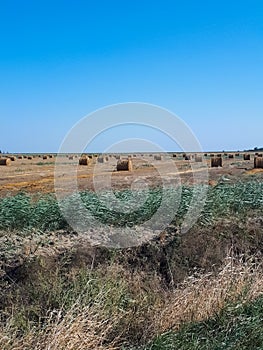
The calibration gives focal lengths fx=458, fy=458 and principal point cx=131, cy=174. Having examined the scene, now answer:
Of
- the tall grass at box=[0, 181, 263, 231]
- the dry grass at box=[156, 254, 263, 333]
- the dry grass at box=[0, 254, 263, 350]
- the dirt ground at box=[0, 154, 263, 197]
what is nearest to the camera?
the dry grass at box=[0, 254, 263, 350]

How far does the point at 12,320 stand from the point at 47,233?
498 centimetres

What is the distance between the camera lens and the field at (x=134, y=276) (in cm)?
521

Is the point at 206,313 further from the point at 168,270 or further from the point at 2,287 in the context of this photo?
the point at 2,287

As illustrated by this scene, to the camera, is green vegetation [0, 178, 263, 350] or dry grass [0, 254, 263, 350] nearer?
dry grass [0, 254, 263, 350]

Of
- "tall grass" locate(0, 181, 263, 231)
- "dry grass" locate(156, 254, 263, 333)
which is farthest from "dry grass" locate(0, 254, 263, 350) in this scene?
"tall grass" locate(0, 181, 263, 231)

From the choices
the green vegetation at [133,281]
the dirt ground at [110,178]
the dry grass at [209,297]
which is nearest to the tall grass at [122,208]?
the green vegetation at [133,281]

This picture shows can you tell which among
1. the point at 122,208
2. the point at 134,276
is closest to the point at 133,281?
the point at 134,276

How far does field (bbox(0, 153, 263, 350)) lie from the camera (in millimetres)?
5207

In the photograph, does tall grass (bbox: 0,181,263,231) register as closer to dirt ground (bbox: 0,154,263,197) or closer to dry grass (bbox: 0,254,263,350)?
dirt ground (bbox: 0,154,263,197)

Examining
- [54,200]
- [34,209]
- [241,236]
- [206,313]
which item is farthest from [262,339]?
[54,200]

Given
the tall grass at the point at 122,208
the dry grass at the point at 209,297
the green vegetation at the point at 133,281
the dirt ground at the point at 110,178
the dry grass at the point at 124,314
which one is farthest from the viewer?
the dirt ground at the point at 110,178

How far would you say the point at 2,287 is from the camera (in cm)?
804

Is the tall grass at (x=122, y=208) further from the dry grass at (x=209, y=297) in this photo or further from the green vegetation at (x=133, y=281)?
the dry grass at (x=209, y=297)

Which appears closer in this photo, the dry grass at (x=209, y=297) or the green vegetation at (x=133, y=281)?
the green vegetation at (x=133, y=281)
